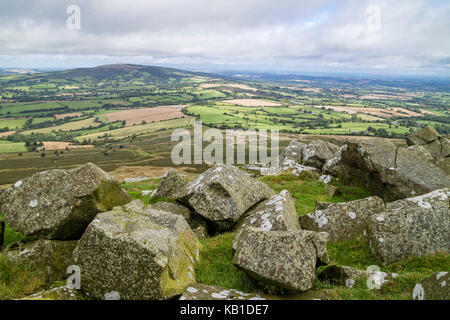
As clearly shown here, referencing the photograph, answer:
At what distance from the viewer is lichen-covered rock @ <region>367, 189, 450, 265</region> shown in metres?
10.5

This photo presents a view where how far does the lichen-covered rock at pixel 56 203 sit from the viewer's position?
10.6 m

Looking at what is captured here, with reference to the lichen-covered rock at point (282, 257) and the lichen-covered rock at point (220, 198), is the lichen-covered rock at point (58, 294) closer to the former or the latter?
the lichen-covered rock at point (282, 257)

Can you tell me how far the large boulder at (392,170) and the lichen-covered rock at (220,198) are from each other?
9530 millimetres

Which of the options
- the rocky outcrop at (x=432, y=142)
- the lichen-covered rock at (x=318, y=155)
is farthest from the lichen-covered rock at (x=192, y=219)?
the rocky outcrop at (x=432, y=142)

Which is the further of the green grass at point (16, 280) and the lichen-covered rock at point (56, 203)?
the lichen-covered rock at point (56, 203)

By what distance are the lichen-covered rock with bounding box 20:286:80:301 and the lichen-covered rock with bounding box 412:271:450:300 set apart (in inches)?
355

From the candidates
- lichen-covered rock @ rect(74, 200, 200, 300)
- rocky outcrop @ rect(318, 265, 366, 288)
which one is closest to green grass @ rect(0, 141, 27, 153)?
lichen-covered rock @ rect(74, 200, 200, 300)

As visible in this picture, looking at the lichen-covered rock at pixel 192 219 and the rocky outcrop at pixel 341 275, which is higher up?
the rocky outcrop at pixel 341 275

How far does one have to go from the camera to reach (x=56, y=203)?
10.9m

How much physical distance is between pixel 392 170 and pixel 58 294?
64.9 feet

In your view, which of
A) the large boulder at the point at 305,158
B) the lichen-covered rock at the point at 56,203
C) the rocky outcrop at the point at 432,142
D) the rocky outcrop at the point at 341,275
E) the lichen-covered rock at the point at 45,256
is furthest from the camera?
the large boulder at the point at 305,158

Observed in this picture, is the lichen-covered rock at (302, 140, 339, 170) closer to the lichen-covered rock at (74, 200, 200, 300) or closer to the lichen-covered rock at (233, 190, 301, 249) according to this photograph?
the lichen-covered rock at (233, 190, 301, 249)
